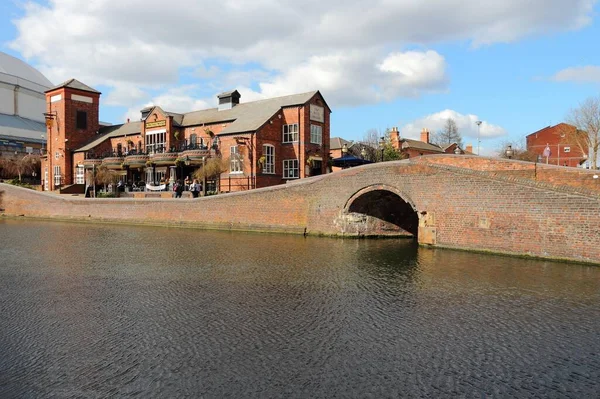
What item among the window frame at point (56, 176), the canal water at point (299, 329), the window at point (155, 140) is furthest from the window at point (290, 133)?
the window frame at point (56, 176)

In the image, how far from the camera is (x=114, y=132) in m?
43.7

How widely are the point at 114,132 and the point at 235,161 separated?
60.7 ft

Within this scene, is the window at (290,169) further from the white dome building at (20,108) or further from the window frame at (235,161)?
the white dome building at (20,108)

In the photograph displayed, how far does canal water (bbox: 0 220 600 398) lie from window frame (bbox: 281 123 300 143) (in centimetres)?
1975

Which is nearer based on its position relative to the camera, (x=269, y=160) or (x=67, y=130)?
(x=269, y=160)

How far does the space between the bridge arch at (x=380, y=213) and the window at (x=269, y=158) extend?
43.0 feet

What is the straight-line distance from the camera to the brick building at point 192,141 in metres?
31.4

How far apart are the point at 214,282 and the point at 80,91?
40432mm

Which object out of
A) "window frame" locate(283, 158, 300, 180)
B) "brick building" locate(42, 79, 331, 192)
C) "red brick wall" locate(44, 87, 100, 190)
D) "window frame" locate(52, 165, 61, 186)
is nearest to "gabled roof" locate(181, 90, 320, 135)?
"brick building" locate(42, 79, 331, 192)

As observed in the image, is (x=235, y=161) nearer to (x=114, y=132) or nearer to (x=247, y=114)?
(x=247, y=114)

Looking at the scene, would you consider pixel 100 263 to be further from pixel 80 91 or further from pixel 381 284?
pixel 80 91

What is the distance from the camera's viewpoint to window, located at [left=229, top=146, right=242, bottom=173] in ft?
102

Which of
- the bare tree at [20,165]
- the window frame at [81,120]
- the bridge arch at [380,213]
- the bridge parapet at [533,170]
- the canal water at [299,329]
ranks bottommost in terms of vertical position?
the canal water at [299,329]

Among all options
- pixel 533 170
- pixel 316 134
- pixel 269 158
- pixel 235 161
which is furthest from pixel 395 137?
pixel 533 170
